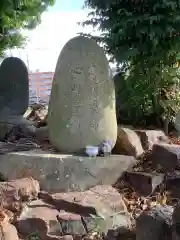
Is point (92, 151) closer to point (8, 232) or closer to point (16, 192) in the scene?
point (16, 192)

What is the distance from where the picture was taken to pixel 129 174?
3875 millimetres

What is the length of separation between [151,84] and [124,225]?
6.90 ft

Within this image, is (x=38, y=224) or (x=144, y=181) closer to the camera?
(x=38, y=224)

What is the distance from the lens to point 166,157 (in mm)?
3947

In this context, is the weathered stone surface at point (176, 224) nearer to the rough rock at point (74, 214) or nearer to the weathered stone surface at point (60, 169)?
the rough rock at point (74, 214)

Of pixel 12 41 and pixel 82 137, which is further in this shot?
pixel 12 41

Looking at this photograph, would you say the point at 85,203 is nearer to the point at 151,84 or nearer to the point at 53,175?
the point at 53,175

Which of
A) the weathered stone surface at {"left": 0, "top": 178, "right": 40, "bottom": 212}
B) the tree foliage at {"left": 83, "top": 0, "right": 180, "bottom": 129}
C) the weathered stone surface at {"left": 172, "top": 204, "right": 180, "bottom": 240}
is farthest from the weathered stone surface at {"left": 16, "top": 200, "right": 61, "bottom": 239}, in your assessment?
the tree foliage at {"left": 83, "top": 0, "right": 180, "bottom": 129}

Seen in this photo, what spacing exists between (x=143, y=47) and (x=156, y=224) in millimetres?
2493

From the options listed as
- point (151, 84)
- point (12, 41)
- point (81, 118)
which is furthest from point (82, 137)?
point (12, 41)

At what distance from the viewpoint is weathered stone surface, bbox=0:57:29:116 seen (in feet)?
19.1

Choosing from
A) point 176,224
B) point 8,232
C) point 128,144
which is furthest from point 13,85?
point 176,224

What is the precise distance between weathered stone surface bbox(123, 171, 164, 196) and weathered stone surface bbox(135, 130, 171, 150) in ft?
2.06

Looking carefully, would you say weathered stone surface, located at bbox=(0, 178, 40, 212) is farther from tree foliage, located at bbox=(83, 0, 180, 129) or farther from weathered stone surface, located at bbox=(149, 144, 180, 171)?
tree foliage, located at bbox=(83, 0, 180, 129)
